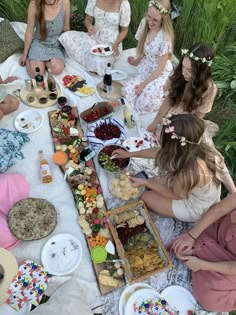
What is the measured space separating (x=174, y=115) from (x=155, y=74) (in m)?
1.26

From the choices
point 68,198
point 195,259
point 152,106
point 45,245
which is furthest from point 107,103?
point 195,259

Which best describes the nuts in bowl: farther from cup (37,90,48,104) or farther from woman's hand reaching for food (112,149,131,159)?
cup (37,90,48,104)

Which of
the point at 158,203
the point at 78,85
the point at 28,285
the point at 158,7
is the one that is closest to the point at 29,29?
the point at 78,85

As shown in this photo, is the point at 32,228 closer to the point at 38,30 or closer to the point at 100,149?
the point at 100,149

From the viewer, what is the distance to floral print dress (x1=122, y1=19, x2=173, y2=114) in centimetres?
304

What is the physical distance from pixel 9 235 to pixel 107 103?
4.75 feet

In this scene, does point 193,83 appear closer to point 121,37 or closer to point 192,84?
point 192,84

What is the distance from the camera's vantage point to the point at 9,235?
2.21 meters

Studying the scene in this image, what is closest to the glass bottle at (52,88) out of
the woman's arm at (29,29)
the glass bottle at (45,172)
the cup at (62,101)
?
the cup at (62,101)

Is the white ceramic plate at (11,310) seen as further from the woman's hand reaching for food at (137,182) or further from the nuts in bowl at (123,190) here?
the woman's hand reaching for food at (137,182)

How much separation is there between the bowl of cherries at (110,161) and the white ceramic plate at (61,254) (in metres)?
0.61

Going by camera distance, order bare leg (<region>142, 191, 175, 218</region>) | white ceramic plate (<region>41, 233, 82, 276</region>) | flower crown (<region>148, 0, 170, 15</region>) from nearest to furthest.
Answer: white ceramic plate (<region>41, 233, 82, 276</region>) → bare leg (<region>142, 191, 175, 218</region>) → flower crown (<region>148, 0, 170, 15</region>)

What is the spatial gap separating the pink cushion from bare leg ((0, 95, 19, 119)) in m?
0.77

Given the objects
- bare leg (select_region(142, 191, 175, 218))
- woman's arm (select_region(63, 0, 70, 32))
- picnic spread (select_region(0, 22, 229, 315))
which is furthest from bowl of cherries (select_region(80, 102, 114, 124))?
woman's arm (select_region(63, 0, 70, 32))
